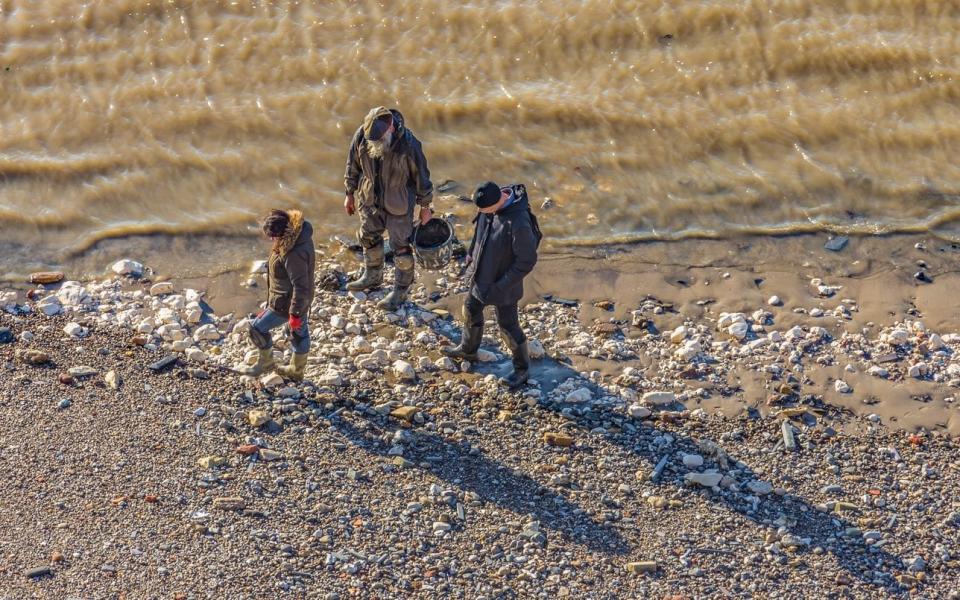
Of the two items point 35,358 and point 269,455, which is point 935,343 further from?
point 35,358

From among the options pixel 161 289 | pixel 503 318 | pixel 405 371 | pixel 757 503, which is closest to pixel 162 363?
pixel 161 289

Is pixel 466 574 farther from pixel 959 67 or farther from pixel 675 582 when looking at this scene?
pixel 959 67

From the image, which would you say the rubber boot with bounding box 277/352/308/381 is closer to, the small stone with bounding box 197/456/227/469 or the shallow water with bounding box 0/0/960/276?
the small stone with bounding box 197/456/227/469

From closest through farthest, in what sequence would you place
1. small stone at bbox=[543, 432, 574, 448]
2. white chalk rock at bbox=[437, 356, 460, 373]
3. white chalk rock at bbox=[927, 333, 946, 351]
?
small stone at bbox=[543, 432, 574, 448], white chalk rock at bbox=[437, 356, 460, 373], white chalk rock at bbox=[927, 333, 946, 351]

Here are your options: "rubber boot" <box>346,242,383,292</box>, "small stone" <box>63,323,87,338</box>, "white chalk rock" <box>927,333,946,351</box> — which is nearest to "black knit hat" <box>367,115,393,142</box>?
"rubber boot" <box>346,242,383,292</box>

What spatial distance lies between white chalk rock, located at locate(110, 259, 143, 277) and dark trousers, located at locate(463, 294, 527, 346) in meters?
3.57

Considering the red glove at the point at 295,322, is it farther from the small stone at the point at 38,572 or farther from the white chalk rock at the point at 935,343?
the white chalk rock at the point at 935,343

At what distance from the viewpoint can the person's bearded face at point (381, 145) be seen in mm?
9391

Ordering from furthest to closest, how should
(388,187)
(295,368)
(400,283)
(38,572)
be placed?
(400,283) → (388,187) → (295,368) → (38,572)

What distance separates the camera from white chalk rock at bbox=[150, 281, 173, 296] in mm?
10852

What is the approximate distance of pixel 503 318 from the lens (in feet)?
30.6

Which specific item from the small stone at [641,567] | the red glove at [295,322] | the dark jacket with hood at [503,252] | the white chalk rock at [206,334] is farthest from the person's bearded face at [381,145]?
the small stone at [641,567]

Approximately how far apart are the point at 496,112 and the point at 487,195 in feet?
16.8

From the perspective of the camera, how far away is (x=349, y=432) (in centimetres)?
902
